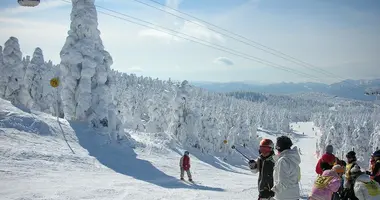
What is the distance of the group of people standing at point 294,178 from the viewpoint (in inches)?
219

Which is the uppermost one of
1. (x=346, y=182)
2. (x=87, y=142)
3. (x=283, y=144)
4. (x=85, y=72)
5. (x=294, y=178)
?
(x=85, y=72)

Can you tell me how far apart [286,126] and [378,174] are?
523 feet

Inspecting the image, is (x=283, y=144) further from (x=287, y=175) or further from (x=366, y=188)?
(x=366, y=188)

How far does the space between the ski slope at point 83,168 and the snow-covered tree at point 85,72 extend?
1921 millimetres

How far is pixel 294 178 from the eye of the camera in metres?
5.60

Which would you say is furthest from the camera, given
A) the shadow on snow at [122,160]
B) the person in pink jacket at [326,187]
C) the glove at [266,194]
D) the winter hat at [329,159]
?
the shadow on snow at [122,160]

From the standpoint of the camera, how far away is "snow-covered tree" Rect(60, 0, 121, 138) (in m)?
26.8

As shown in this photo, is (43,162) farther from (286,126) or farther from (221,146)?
(286,126)

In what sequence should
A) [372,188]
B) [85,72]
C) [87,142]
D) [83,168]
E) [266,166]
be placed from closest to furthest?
1. [266,166]
2. [372,188]
3. [83,168]
4. [87,142]
5. [85,72]

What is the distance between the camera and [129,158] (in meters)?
23.4

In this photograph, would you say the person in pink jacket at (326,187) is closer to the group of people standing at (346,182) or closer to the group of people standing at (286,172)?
the group of people standing at (346,182)

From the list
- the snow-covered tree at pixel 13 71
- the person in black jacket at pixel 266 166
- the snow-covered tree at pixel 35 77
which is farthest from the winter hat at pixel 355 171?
the snow-covered tree at pixel 35 77

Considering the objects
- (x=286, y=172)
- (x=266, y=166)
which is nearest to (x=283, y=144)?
(x=286, y=172)

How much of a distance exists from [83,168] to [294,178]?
15491 mm
